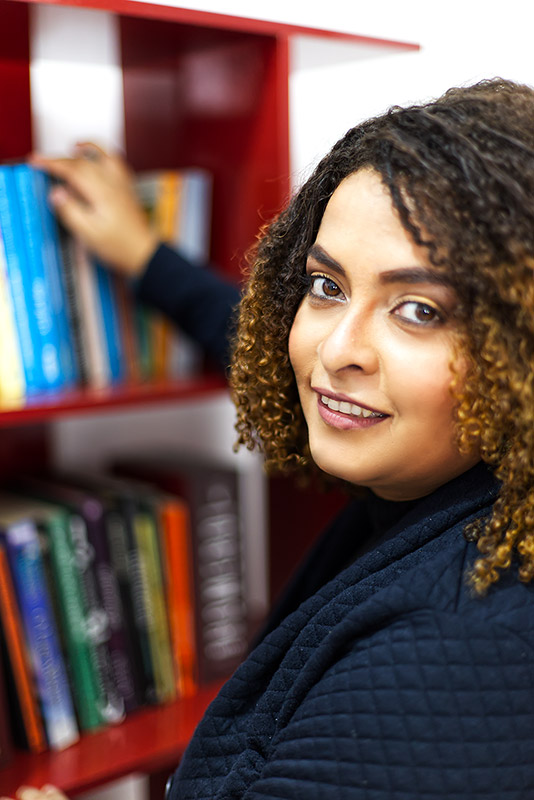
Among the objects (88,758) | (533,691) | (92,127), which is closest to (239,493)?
Answer: (88,758)

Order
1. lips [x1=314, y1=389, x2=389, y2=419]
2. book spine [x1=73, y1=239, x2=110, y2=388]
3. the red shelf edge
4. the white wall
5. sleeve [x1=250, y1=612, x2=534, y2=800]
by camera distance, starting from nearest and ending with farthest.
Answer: sleeve [x1=250, y1=612, x2=534, y2=800] < lips [x1=314, y1=389, x2=389, y2=419] < the red shelf edge < book spine [x1=73, y1=239, x2=110, y2=388] < the white wall

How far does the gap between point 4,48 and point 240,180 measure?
0.39 metres

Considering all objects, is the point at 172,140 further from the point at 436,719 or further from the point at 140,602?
the point at 436,719

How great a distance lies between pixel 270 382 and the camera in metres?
0.99

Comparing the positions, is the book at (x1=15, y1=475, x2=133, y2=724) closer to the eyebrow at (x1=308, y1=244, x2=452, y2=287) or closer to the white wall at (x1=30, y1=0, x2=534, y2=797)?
the white wall at (x1=30, y1=0, x2=534, y2=797)

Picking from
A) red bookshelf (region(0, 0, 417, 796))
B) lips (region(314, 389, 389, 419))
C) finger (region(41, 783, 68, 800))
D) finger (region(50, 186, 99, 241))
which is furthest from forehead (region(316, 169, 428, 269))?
finger (region(41, 783, 68, 800))

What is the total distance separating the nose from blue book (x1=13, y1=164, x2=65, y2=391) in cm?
55

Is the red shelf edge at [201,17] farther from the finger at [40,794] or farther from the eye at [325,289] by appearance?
the finger at [40,794]

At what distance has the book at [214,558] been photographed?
4.57 feet

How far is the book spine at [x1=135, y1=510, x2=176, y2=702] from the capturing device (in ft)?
4.37

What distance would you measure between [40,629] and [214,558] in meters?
0.31

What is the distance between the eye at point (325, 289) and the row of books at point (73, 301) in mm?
478

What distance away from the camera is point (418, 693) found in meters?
0.69

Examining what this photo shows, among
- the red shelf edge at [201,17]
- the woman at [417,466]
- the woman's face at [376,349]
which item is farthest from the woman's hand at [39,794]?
the red shelf edge at [201,17]
